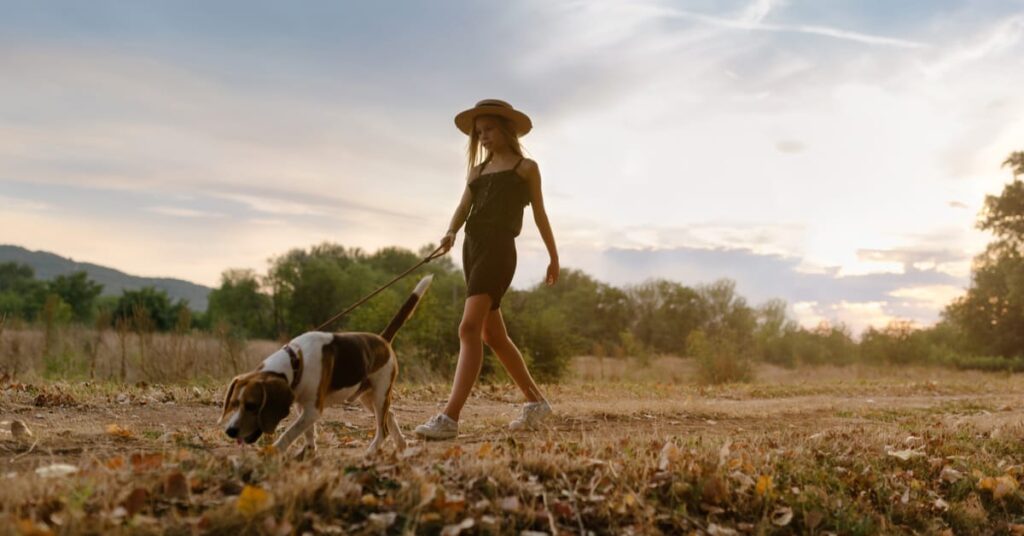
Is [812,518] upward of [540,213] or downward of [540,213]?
downward

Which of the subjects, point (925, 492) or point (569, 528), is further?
point (925, 492)

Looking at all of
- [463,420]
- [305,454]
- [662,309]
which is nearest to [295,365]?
[305,454]

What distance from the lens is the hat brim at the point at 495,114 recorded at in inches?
273

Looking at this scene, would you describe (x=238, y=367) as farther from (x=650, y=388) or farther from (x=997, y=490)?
(x=997, y=490)

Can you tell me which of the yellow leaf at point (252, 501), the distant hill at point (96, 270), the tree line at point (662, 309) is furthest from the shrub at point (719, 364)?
the distant hill at point (96, 270)

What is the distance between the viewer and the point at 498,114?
6.99 m

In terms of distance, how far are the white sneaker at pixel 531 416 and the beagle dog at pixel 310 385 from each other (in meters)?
1.73

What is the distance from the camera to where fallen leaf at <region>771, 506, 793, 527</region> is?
5.07 meters

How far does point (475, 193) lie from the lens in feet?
23.0

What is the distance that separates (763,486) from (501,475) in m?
1.81

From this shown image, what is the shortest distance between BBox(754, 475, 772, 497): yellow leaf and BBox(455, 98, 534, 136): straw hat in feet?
11.2

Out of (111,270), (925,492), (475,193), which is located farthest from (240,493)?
(111,270)

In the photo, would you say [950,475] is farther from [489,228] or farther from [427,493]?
[427,493]

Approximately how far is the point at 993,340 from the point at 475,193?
42.4m
